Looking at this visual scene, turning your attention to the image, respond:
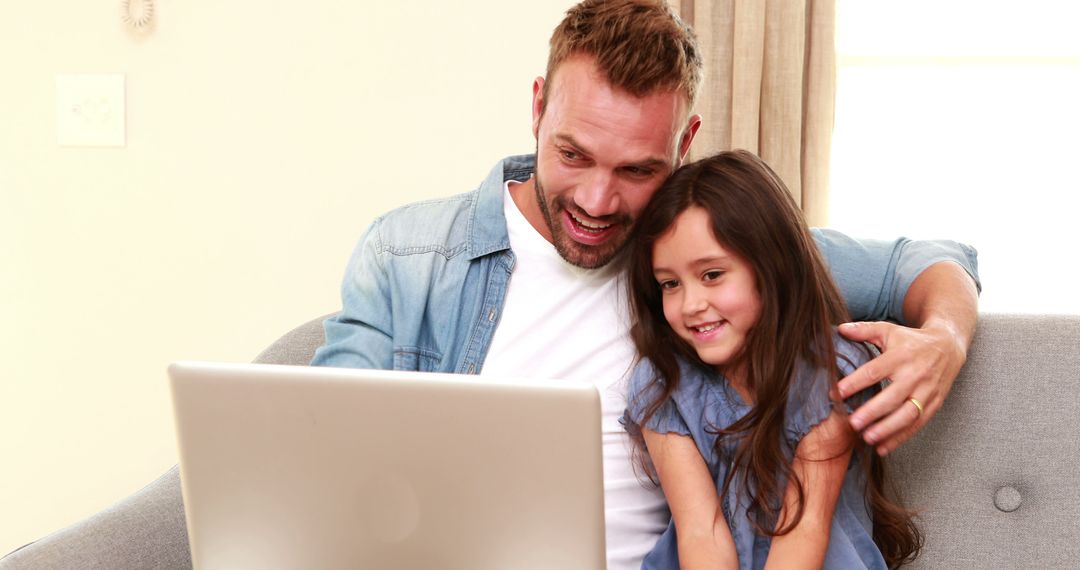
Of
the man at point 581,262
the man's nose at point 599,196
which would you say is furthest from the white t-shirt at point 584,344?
the man's nose at point 599,196

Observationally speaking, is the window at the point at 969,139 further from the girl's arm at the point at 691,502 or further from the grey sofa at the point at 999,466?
the girl's arm at the point at 691,502

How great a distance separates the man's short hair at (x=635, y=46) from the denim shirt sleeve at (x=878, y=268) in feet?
1.02

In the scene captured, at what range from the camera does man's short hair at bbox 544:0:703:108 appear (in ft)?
4.44

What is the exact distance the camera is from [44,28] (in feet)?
7.10

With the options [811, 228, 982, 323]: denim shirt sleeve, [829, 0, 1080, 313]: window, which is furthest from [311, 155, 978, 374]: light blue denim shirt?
[829, 0, 1080, 313]: window

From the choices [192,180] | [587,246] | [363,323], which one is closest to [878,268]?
[587,246]

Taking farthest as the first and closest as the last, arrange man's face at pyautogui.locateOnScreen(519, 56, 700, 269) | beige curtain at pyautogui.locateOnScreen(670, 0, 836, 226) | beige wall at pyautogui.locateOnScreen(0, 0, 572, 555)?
1. beige wall at pyautogui.locateOnScreen(0, 0, 572, 555)
2. beige curtain at pyautogui.locateOnScreen(670, 0, 836, 226)
3. man's face at pyautogui.locateOnScreen(519, 56, 700, 269)

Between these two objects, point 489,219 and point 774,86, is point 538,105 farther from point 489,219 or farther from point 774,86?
point 774,86

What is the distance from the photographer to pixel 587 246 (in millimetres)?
1419

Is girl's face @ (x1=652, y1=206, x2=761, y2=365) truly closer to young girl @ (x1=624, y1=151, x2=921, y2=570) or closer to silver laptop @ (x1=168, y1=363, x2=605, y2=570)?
young girl @ (x1=624, y1=151, x2=921, y2=570)

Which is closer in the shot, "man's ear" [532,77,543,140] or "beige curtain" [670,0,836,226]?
"man's ear" [532,77,543,140]

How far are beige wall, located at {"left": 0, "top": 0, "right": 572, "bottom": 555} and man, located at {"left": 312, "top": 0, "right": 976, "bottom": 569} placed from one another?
1.68ft

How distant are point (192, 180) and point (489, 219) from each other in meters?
0.91

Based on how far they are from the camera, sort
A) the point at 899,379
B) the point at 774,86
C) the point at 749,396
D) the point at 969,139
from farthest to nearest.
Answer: the point at 969,139
the point at 774,86
the point at 749,396
the point at 899,379
